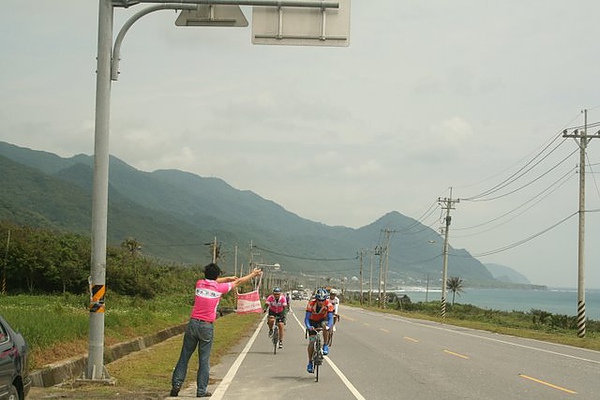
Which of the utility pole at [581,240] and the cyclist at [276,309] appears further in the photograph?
the utility pole at [581,240]

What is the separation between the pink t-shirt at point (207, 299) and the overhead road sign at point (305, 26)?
13.9 ft

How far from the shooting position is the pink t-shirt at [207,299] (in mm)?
12039

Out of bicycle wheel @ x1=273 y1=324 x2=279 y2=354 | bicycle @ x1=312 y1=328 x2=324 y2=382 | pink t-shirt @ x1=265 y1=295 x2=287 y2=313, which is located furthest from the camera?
pink t-shirt @ x1=265 y1=295 x2=287 y2=313

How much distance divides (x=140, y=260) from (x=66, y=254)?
1244 centimetres

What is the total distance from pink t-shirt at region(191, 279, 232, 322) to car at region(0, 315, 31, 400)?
271 centimetres

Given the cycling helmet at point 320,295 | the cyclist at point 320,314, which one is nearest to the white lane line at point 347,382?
the cyclist at point 320,314

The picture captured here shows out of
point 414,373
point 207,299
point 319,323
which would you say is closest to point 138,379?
point 207,299

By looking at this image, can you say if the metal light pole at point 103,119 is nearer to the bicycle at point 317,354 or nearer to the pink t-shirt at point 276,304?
the bicycle at point 317,354

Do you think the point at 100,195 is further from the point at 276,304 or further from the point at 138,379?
the point at 276,304

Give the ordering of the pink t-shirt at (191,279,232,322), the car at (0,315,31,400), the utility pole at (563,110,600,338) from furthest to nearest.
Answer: the utility pole at (563,110,600,338) < the pink t-shirt at (191,279,232,322) < the car at (0,315,31,400)

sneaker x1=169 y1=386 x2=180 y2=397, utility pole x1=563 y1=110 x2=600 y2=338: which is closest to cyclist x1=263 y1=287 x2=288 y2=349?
sneaker x1=169 y1=386 x2=180 y2=397

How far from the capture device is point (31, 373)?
13.2 m

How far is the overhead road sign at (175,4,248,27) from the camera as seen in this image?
46.2 feet

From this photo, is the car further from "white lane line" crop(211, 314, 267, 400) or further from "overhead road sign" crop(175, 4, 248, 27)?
"overhead road sign" crop(175, 4, 248, 27)
